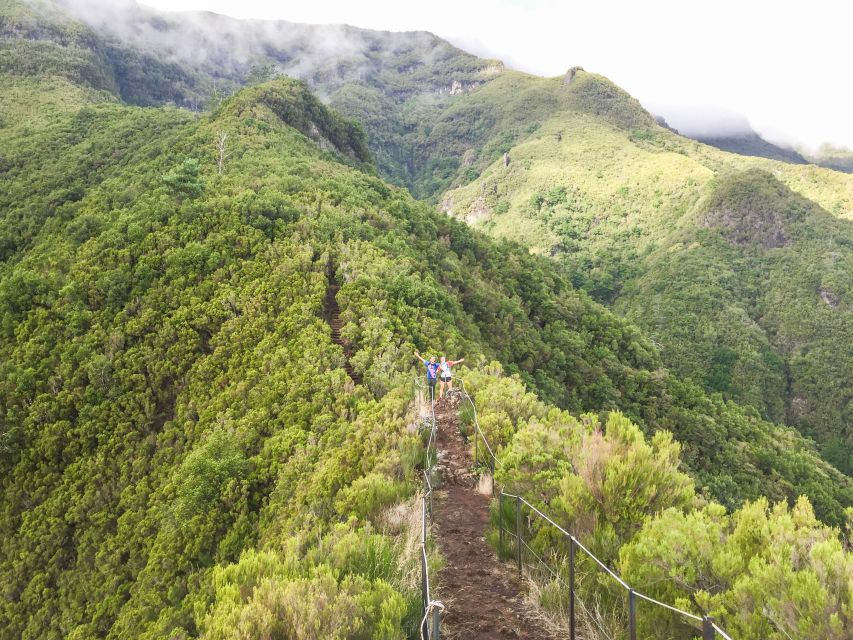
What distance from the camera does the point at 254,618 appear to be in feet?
13.7

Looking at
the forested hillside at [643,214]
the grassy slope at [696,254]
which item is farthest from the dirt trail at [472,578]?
the grassy slope at [696,254]

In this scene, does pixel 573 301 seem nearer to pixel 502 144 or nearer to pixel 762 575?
pixel 762 575

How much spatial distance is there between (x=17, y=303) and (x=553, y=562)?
2833 centimetres

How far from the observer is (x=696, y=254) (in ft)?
328

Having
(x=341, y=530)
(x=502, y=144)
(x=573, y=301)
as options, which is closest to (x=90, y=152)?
(x=573, y=301)

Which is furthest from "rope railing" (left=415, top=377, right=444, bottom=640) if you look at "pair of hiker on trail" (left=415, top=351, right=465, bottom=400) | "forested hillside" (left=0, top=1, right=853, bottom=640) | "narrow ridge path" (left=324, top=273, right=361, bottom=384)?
"narrow ridge path" (left=324, top=273, right=361, bottom=384)

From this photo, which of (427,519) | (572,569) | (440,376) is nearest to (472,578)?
(427,519)

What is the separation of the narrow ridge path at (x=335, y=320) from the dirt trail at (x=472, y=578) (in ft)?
23.4

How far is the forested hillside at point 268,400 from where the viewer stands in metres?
5.50

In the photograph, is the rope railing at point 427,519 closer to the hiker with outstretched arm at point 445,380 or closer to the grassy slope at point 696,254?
the hiker with outstretched arm at point 445,380

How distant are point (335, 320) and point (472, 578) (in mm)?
14116

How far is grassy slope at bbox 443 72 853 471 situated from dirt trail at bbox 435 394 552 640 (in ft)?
257

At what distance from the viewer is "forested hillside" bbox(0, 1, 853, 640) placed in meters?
5.50

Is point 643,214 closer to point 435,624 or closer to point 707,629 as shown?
point 707,629
